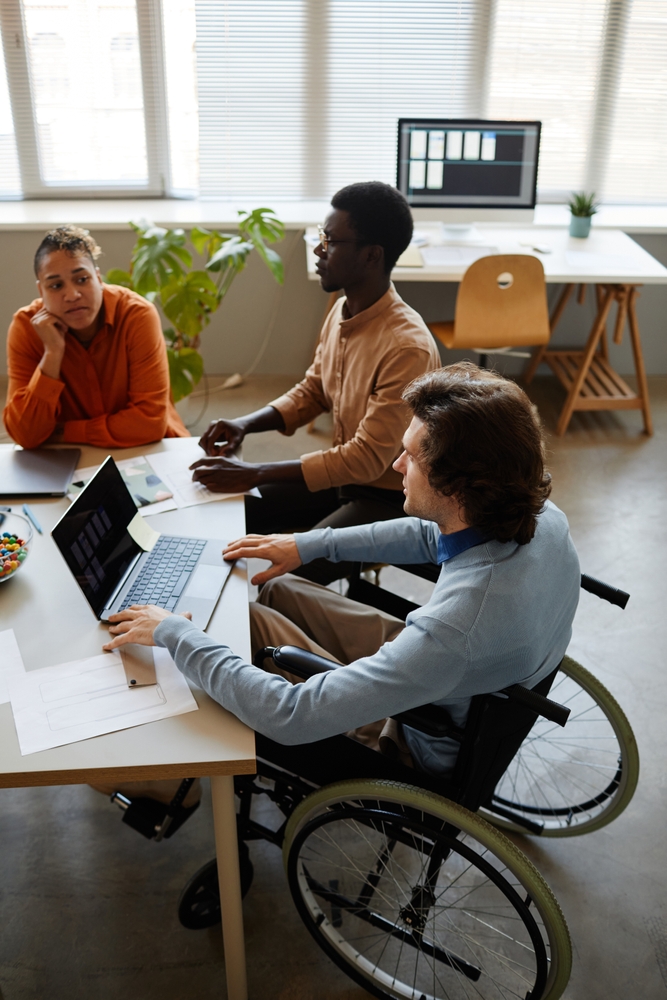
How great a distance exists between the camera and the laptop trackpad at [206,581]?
149 cm

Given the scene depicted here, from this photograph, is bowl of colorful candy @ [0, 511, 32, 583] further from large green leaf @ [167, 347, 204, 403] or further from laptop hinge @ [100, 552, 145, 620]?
large green leaf @ [167, 347, 204, 403]

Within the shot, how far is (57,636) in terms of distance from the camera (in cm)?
139

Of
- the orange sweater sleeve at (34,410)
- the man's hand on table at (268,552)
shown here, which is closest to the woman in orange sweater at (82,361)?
the orange sweater sleeve at (34,410)

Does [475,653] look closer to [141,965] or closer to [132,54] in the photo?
[141,965]

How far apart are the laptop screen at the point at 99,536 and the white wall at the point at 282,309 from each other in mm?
2600

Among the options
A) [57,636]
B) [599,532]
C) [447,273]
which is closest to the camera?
[57,636]

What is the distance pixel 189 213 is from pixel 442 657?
10.8 feet

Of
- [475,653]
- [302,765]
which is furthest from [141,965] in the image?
[475,653]

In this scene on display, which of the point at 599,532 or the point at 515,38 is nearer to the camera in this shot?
the point at 599,532

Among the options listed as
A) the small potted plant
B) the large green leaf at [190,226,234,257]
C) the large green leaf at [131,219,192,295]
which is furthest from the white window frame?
the small potted plant

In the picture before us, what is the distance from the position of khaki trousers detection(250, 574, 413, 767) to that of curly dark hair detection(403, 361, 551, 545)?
44 centimetres

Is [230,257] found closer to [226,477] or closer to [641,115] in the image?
[226,477]

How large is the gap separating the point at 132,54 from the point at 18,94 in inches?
22.6

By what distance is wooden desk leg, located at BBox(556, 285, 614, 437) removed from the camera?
3570 mm
